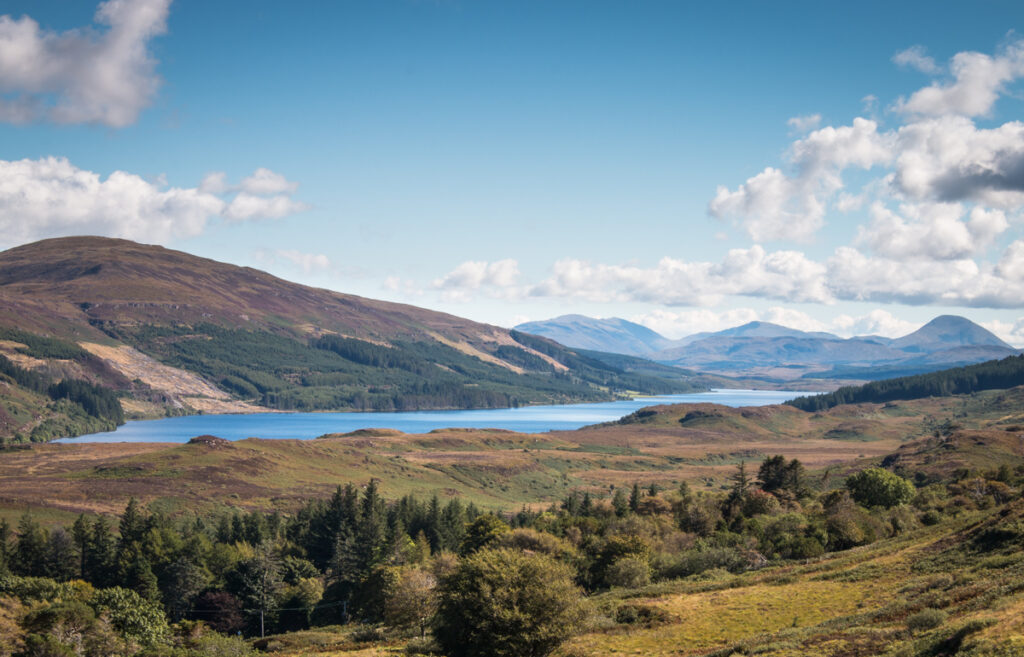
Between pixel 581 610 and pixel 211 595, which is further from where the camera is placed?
pixel 211 595

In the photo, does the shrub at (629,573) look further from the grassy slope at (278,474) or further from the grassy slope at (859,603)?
the grassy slope at (278,474)

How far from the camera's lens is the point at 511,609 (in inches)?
1594

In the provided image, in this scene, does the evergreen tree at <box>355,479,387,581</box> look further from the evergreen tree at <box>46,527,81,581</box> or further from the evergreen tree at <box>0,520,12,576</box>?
the evergreen tree at <box>0,520,12,576</box>

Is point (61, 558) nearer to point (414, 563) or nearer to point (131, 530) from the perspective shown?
point (131, 530)

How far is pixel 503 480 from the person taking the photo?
18700 centimetres

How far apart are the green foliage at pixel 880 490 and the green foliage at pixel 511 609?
74755mm

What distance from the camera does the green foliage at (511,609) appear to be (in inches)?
1578

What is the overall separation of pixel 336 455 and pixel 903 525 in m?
144

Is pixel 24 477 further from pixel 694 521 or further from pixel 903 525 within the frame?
pixel 903 525

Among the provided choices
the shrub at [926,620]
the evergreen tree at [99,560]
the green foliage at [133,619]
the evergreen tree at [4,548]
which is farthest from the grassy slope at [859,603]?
the evergreen tree at [4,548]

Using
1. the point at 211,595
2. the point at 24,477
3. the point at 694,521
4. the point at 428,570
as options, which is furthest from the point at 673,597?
the point at 24,477

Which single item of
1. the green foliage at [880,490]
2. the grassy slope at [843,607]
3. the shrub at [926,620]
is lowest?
the green foliage at [880,490]

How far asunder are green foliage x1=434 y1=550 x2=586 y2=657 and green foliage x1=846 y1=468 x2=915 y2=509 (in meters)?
74.8

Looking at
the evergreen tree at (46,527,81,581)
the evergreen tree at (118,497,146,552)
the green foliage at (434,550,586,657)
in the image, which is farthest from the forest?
the evergreen tree at (118,497,146,552)
